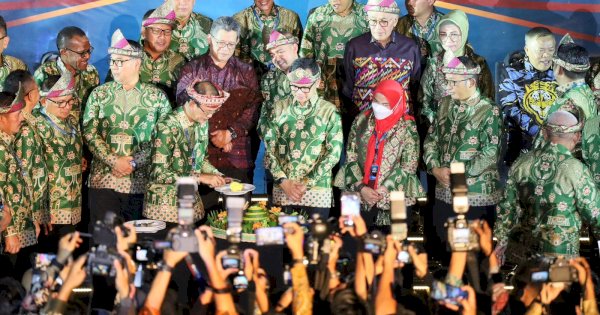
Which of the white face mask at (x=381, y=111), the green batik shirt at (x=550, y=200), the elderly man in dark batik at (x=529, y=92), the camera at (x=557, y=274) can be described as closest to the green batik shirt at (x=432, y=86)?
the elderly man in dark batik at (x=529, y=92)

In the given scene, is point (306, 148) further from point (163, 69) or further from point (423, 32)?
point (423, 32)

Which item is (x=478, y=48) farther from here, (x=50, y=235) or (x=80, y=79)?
(x=50, y=235)

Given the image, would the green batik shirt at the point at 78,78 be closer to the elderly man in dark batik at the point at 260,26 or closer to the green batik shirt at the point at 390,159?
the elderly man in dark batik at the point at 260,26

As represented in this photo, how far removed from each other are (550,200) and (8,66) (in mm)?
4034

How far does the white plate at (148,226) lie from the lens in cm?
603

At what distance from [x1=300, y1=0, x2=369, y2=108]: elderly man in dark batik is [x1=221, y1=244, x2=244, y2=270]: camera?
315 cm

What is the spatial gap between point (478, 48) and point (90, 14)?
3.20 m

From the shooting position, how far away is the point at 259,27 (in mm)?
8203

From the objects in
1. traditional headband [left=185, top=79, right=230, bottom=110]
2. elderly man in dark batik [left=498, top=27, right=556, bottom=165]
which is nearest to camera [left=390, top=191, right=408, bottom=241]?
traditional headband [left=185, top=79, right=230, bottom=110]

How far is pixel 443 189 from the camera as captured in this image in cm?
723

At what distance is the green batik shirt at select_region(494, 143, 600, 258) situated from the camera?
243 inches

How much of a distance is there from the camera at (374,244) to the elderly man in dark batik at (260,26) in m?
3.30

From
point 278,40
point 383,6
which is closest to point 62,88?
point 278,40

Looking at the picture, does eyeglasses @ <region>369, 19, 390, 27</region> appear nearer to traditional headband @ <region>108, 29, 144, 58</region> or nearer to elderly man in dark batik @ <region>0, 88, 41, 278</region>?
traditional headband @ <region>108, 29, 144, 58</region>
